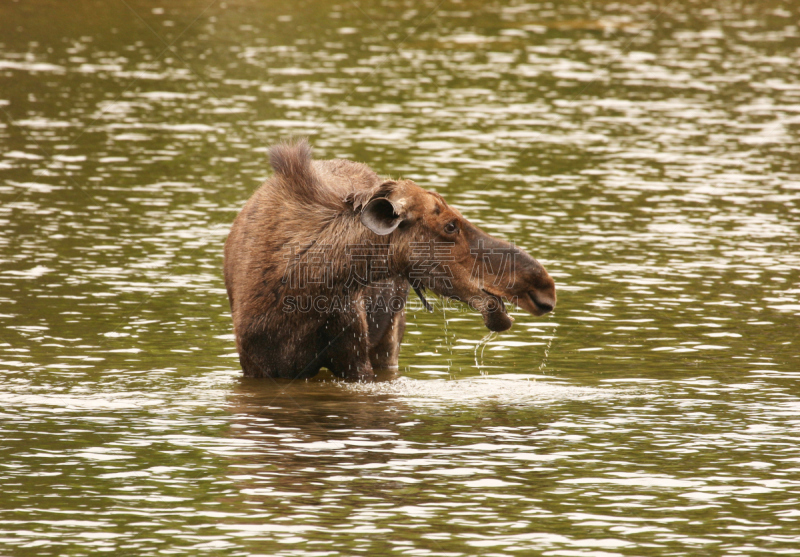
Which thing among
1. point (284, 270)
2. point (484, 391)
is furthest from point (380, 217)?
point (484, 391)

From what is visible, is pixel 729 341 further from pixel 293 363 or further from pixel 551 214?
pixel 551 214

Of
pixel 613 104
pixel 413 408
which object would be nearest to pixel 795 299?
pixel 413 408

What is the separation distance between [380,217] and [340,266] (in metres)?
0.73

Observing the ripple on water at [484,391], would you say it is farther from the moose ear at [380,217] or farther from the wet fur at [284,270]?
the moose ear at [380,217]

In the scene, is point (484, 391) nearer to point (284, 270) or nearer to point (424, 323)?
point (284, 270)

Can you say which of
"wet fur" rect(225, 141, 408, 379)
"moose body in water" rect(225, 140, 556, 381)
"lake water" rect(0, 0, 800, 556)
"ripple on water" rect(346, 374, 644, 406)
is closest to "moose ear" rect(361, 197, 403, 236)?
"moose body in water" rect(225, 140, 556, 381)

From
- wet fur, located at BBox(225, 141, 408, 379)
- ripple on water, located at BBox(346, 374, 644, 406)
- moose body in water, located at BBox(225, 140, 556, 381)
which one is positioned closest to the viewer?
moose body in water, located at BBox(225, 140, 556, 381)

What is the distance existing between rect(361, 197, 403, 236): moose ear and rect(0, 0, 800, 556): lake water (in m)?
1.94

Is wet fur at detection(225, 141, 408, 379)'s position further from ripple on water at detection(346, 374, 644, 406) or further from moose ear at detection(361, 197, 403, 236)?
ripple on water at detection(346, 374, 644, 406)

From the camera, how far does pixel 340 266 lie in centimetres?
1299

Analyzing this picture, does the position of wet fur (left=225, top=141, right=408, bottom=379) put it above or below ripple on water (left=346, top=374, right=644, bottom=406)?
above

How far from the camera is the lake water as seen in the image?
1013cm

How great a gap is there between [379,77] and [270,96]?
497 centimetres

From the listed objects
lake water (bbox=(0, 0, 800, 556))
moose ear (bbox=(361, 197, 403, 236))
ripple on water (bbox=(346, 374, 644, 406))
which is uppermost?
moose ear (bbox=(361, 197, 403, 236))
